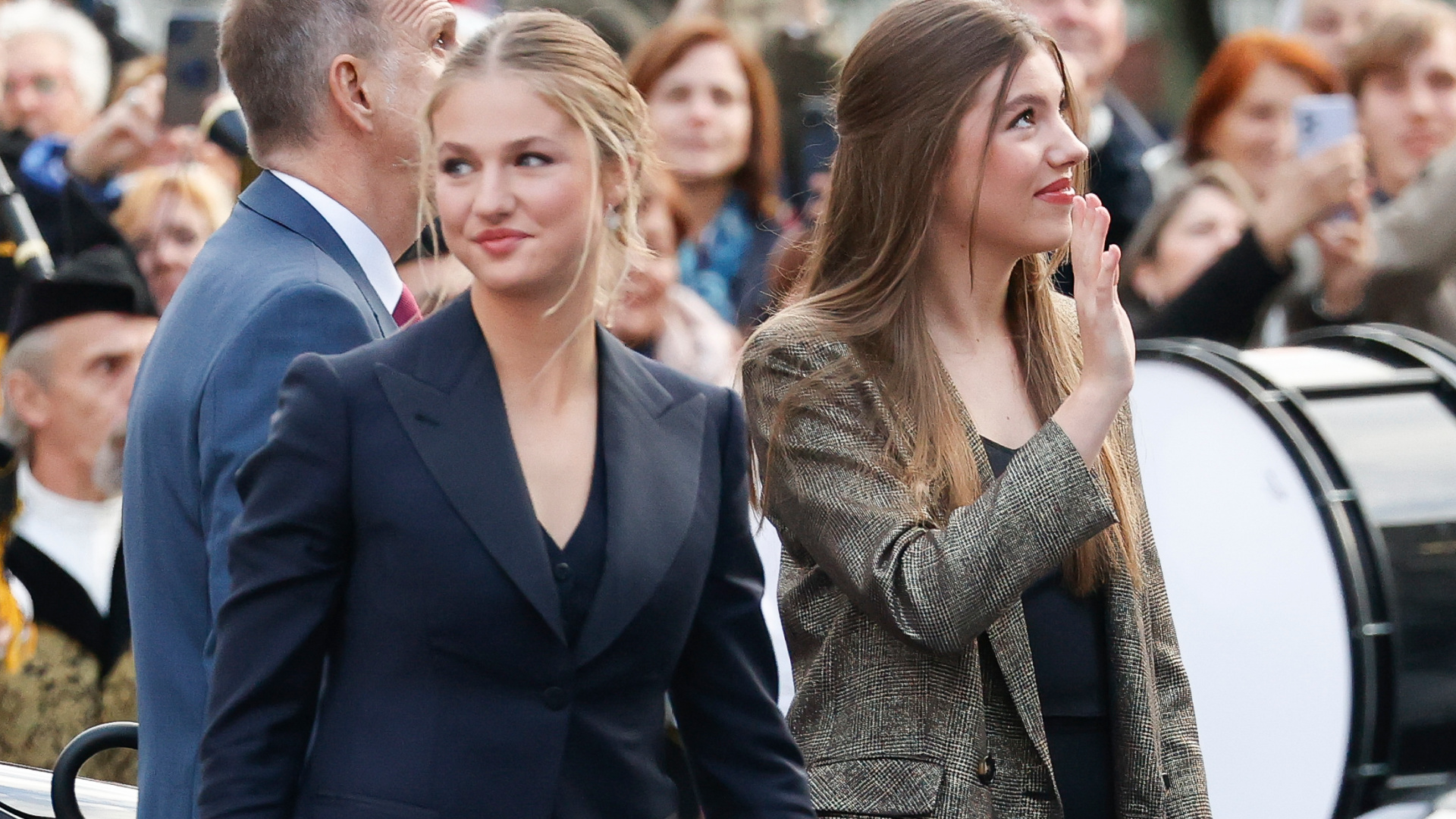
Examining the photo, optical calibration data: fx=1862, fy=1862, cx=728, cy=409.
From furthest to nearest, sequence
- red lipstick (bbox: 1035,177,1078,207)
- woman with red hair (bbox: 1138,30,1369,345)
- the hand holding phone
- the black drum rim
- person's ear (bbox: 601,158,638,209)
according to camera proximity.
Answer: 1. the hand holding phone
2. woman with red hair (bbox: 1138,30,1369,345)
3. the black drum rim
4. red lipstick (bbox: 1035,177,1078,207)
5. person's ear (bbox: 601,158,638,209)

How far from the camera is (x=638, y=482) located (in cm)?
188

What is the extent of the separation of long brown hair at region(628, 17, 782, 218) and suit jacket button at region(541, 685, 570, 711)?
158 inches

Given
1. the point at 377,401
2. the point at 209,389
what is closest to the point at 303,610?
the point at 377,401

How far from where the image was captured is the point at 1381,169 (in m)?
6.35

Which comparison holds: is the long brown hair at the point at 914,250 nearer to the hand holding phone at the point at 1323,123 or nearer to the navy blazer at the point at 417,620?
the navy blazer at the point at 417,620

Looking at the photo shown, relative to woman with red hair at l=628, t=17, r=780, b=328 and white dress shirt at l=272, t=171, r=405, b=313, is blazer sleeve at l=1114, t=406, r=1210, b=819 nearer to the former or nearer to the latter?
white dress shirt at l=272, t=171, r=405, b=313

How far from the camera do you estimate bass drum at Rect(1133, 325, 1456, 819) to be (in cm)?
409

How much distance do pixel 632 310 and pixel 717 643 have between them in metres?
3.35

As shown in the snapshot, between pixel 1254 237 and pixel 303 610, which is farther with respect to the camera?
pixel 1254 237

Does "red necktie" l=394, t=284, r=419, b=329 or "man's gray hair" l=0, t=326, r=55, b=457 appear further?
"man's gray hair" l=0, t=326, r=55, b=457

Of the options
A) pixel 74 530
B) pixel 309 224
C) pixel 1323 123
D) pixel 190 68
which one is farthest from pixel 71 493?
pixel 1323 123

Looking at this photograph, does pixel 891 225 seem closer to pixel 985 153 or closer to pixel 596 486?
pixel 985 153

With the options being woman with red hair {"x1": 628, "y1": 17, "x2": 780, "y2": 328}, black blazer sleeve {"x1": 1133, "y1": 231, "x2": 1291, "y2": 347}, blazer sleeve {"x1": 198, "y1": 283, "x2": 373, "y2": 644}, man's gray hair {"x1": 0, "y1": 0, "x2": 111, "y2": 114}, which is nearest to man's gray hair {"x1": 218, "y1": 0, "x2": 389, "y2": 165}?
blazer sleeve {"x1": 198, "y1": 283, "x2": 373, "y2": 644}

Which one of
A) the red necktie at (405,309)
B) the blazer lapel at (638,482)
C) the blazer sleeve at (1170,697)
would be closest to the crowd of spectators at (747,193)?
the red necktie at (405,309)
